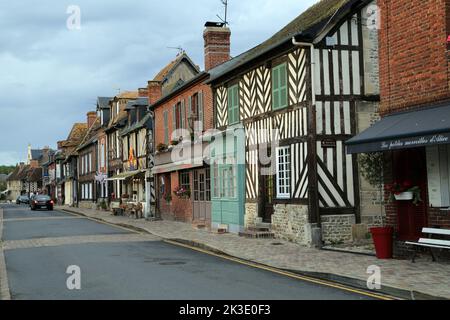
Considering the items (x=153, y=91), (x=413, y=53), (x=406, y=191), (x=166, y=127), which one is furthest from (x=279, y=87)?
(x=153, y=91)

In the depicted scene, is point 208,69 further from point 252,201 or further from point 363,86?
point 363,86

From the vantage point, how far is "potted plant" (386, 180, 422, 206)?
11.3 m

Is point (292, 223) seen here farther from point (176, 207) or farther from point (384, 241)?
point (176, 207)

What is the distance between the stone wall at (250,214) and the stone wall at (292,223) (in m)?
1.27

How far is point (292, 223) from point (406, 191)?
446 cm

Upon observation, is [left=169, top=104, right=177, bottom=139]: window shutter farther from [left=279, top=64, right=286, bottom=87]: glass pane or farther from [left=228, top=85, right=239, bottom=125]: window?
[left=279, top=64, right=286, bottom=87]: glass pane

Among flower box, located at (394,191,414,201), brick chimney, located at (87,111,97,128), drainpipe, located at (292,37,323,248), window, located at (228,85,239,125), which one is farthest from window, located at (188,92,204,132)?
brick chimney, located at (87,111,97,128)

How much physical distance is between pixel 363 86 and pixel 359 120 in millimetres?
949

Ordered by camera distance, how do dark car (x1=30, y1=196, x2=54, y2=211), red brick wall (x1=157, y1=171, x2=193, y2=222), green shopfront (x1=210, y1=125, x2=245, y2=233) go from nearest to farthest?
green shopfront (x1=210, y1=125, x2=245, y2=233) < red brick wall (x1=157, y1=171, x2=193, y2=222) < dark car (x1=30, y1=196, x2=54, y2=211)

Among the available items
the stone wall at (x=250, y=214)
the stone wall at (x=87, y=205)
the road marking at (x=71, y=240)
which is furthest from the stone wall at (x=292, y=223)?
the stone wall at (x=87, y=205)

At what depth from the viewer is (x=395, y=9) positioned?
1209 centimetres

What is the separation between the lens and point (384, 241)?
11523 mm

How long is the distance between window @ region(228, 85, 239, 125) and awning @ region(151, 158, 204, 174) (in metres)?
2.95

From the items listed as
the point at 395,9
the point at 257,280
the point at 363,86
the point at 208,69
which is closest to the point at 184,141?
the point at 208,69
